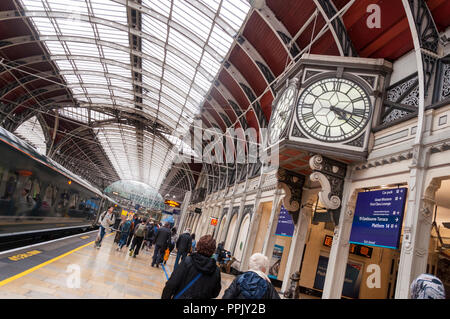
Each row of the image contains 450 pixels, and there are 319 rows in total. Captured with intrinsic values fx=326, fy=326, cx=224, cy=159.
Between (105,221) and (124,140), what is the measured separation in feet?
118

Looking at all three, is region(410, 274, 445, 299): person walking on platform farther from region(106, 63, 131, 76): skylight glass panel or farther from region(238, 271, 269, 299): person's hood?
region(106, 63, 131, 76): skylight glass panel

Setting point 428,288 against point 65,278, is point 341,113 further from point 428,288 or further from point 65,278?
point 65,278

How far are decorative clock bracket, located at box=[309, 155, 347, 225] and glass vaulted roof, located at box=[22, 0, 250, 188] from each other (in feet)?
28.5

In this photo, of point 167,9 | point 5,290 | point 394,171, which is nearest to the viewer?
point 5,290

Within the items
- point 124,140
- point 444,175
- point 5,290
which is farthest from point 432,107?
point 124,140

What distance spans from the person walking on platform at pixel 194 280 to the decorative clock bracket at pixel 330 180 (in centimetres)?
519

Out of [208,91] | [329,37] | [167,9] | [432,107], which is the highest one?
[167,9]

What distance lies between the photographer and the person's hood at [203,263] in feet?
12.0

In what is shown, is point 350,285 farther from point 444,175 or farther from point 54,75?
point 54,75

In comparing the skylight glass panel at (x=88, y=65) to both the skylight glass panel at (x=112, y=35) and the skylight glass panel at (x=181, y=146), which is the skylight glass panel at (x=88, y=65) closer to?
the skylight glass panel at (x=112, y=35)

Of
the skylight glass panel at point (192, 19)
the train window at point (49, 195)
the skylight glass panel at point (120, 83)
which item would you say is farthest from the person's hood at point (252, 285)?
the skylight glass panel at point (120, 83)

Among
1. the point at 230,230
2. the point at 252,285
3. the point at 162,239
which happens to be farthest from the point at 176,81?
the point at 252,285

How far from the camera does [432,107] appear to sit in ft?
21.9

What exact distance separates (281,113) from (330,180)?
251cm
